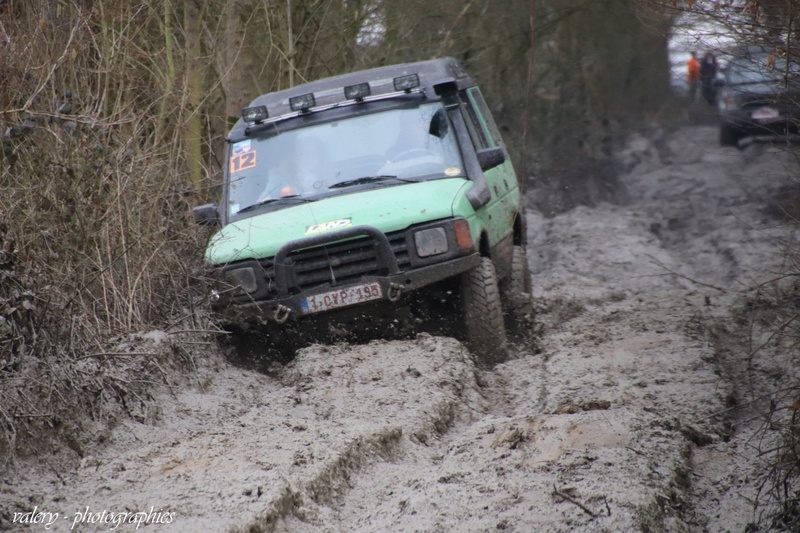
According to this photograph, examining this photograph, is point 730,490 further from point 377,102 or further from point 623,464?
point 377,102

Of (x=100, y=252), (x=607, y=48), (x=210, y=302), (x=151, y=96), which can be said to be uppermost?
(x=151, y=96)

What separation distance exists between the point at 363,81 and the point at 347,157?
2.98 feet

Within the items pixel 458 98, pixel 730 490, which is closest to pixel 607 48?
pixel 458 98

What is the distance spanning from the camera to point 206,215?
792 centimetres

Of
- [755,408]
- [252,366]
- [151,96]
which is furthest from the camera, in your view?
[151,96]

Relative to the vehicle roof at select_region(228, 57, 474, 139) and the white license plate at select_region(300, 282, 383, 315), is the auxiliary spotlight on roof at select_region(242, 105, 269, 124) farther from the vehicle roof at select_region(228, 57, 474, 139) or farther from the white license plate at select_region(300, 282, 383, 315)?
the white license plate at select_region(300, 282, 383, 315)

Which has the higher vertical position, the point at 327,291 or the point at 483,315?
the point at 327,291

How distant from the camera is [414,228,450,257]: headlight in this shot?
705cm

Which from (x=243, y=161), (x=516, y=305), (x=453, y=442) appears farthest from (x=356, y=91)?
(x=453, y=442)

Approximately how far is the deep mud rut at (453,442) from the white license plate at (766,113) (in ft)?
0.79

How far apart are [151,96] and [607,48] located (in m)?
12.7

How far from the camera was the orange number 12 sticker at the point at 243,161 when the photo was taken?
8.07 meters

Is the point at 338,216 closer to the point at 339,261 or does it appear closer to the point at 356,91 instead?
the point at 339,261

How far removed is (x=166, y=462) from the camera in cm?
474
